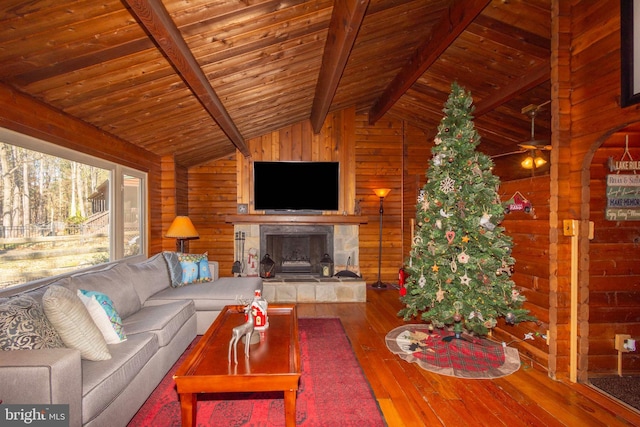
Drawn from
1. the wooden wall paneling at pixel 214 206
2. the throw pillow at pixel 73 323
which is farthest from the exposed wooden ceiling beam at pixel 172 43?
the wooden wall paneling at pixel 214 206

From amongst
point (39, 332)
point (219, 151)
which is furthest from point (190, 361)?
point (219, 151)

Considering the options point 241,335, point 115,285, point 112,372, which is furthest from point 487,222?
point 115,285

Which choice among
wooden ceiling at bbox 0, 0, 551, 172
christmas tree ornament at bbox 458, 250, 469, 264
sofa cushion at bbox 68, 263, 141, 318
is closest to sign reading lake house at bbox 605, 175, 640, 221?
christmas tree ornament at bbox 458, 250, 469, 264

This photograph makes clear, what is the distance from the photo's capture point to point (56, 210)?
10.0ft

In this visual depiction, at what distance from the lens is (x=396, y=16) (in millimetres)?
3252

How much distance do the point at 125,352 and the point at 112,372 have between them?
0.77 feet

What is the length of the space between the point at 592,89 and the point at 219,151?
5275 millimetres

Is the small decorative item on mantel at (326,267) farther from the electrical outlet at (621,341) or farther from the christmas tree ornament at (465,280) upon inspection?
the electrical outlet at (621,341)

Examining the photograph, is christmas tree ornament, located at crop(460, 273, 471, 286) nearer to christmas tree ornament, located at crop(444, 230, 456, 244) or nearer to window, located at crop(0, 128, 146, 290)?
christmas tree ornament, located at crop(444, 230, 456, 244)

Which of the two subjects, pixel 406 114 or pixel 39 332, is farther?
pixel 406 114

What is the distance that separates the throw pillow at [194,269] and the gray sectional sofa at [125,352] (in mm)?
137

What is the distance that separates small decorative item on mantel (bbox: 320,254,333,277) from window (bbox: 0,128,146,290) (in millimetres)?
2892

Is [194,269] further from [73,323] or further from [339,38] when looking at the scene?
[339,38]

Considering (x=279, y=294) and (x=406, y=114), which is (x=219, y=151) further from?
(x=406, y=114)
